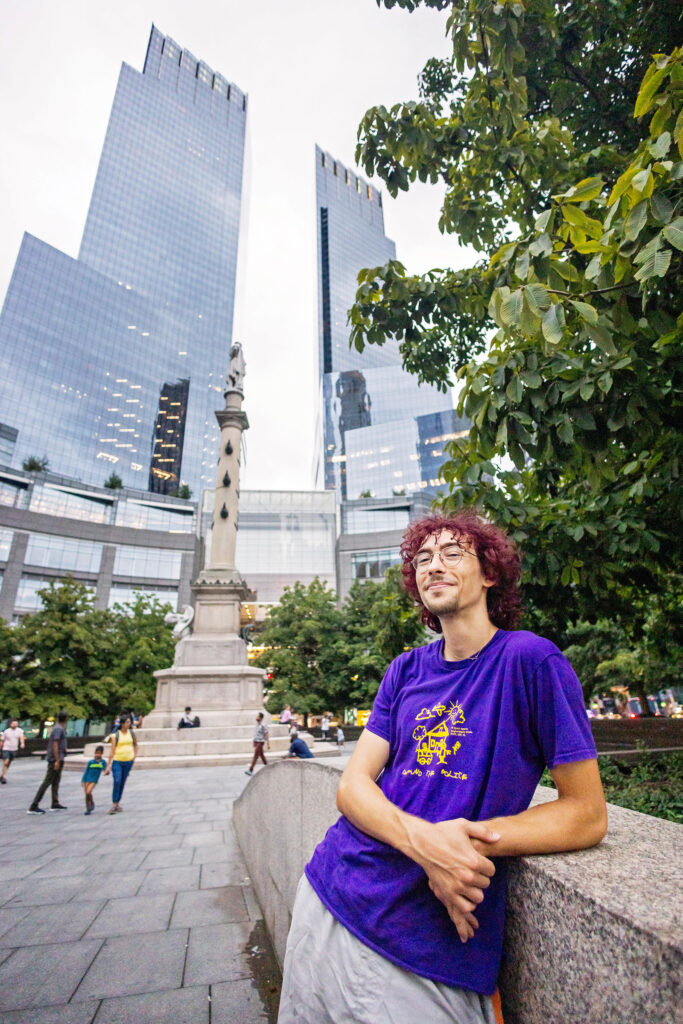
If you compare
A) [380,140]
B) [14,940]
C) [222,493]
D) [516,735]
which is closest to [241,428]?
[222,493]

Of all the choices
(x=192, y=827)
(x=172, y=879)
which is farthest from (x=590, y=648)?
(x=172, y=879)

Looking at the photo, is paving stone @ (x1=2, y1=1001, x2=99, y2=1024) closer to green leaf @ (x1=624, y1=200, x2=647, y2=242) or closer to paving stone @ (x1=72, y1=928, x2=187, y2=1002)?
paving stone @ (x1=72, y1=928, x2=187, y2=1002)

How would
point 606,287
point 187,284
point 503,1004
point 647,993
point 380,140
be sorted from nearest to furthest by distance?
point 647,993
point 503,1004
point 606,287
point 380,140
point 187,284

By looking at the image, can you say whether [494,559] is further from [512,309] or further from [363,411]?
[363,411]

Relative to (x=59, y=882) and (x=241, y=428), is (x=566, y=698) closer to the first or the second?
(x=59, y=882)

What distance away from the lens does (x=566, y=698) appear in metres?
1.44

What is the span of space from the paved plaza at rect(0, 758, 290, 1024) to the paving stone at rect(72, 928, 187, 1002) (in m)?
0.01

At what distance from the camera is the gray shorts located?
4.04 feet

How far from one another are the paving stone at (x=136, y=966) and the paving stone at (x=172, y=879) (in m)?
1.14

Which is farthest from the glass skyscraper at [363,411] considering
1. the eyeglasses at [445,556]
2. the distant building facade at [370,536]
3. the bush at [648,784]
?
the eyeglasses at [445,556]

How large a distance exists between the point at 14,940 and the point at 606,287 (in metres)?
6.16

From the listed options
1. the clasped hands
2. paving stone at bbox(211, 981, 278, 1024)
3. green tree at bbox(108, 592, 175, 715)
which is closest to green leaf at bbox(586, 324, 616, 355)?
the clasped hands

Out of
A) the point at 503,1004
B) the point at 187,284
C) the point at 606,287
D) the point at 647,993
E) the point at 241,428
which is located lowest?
the point at 503,1004

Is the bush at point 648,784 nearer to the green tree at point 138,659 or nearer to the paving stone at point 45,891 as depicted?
the paving stone at point 45,891
